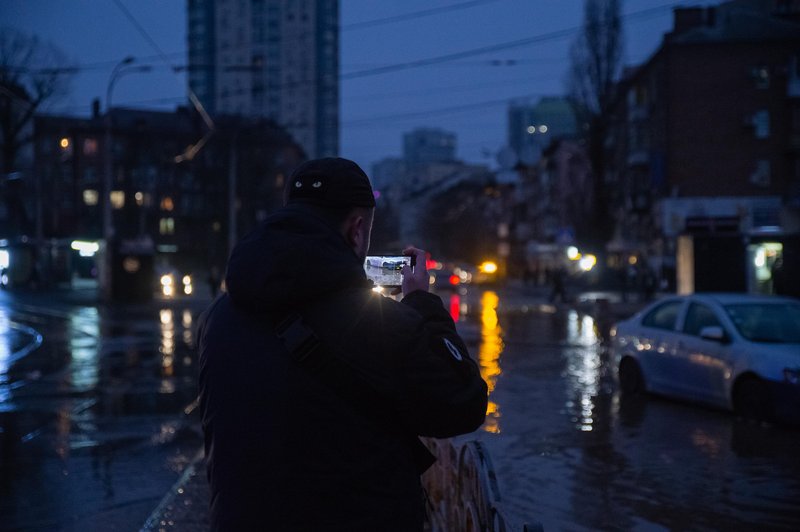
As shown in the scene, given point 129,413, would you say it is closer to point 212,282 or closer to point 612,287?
point 212,282

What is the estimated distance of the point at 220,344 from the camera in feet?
7.70

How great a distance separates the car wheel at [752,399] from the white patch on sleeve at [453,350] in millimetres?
8553

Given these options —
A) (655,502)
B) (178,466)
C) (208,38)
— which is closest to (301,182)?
(655,502)

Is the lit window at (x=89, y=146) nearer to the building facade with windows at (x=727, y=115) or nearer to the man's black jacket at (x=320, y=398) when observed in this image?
the building facade with windows at (x=727, y=115)

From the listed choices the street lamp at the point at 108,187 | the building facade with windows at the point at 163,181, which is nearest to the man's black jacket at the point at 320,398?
the street lamp at the point at 108,187

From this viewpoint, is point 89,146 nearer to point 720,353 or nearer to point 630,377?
point 630,377

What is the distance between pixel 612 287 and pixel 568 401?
171 ft

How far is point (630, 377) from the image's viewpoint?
12844mm

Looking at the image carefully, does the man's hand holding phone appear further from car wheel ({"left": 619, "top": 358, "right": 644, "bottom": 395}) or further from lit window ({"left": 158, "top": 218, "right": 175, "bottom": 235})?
lit window ({"left": 158, "top": 218, "right": 175, "bottom": 235})

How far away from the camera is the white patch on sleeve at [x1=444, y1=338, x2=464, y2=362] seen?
2309mm

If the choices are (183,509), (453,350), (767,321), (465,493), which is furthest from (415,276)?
(767,321)

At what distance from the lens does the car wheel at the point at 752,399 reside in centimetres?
1005

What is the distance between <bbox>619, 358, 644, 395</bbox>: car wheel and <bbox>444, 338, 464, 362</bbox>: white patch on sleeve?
35.1 feet

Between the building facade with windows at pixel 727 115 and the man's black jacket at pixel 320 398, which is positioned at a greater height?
the building facade with windows at pixel 727 115
